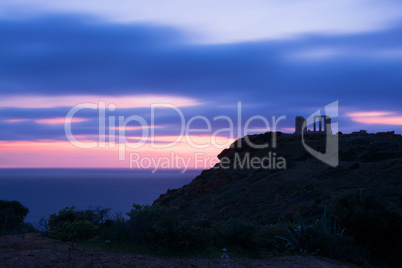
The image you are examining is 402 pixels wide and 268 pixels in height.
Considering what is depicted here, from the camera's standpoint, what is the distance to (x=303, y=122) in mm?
75250

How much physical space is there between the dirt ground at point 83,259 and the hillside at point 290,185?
806 centimetres

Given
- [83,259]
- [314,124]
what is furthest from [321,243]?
[314,124]

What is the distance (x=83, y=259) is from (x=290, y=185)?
28.0 m

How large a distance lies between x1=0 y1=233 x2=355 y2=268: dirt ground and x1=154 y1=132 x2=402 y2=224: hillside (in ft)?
26.5

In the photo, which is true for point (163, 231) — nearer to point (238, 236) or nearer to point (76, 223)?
point (238, 236)

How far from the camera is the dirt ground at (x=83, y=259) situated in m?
8.11

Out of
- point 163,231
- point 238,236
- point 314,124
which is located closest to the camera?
point 163,231

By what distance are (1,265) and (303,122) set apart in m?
71.0

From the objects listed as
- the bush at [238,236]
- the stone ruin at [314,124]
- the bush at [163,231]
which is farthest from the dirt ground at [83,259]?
the stone ruin at [314,124]

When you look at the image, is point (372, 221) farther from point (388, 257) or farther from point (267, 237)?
point (267, 237)

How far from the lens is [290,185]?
114 ft

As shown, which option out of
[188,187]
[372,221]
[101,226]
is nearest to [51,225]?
[101,226]

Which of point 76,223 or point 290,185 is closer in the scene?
point 76,223

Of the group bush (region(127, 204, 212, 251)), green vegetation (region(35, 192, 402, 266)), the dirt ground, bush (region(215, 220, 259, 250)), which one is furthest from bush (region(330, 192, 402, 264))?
bush (region(127, 204, 212, 251))
